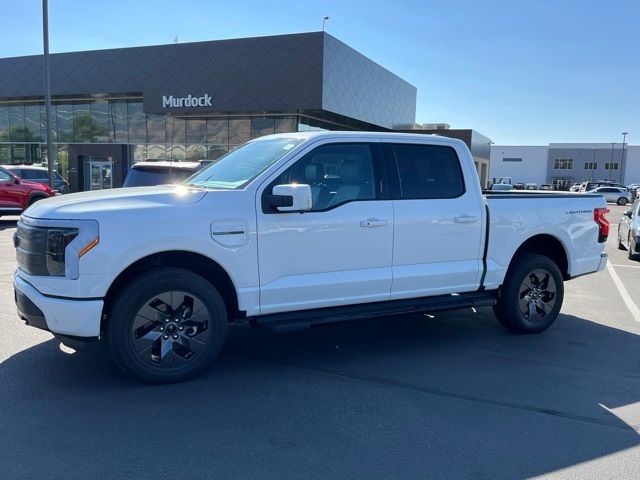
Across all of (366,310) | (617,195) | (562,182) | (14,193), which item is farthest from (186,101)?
(562,182)

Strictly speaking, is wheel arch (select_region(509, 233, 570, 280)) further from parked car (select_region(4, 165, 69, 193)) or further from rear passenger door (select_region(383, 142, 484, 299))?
parked car (select_region(4, 165, 69, 193))

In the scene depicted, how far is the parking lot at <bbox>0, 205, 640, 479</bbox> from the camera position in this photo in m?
3.39

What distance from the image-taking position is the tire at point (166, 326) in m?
4.30

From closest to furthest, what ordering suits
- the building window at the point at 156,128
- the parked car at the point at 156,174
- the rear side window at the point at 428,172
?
the rear side window at the point at 428,172 → the parked car at the point at 156,174 → the building window at the point at 156,128

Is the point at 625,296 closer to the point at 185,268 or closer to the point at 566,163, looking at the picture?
the point at 185,268

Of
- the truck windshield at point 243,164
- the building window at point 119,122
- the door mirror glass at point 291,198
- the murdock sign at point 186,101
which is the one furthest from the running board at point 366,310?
the building window at point 119,122

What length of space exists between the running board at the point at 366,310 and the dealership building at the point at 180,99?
21126mm

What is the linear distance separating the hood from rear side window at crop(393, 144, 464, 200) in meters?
2.02

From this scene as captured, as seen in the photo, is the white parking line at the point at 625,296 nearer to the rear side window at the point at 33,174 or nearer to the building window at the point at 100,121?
the rear side window at the point at 33,174

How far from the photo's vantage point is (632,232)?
505 inches

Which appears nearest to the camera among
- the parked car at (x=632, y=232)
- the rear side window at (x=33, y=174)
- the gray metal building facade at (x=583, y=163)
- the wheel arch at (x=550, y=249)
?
the wheel arch at (x=550, y=249)

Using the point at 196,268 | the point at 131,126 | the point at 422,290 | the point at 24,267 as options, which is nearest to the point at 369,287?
the point at 422,290

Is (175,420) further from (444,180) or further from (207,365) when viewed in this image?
Result: (444,180)

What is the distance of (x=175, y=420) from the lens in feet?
12.8
